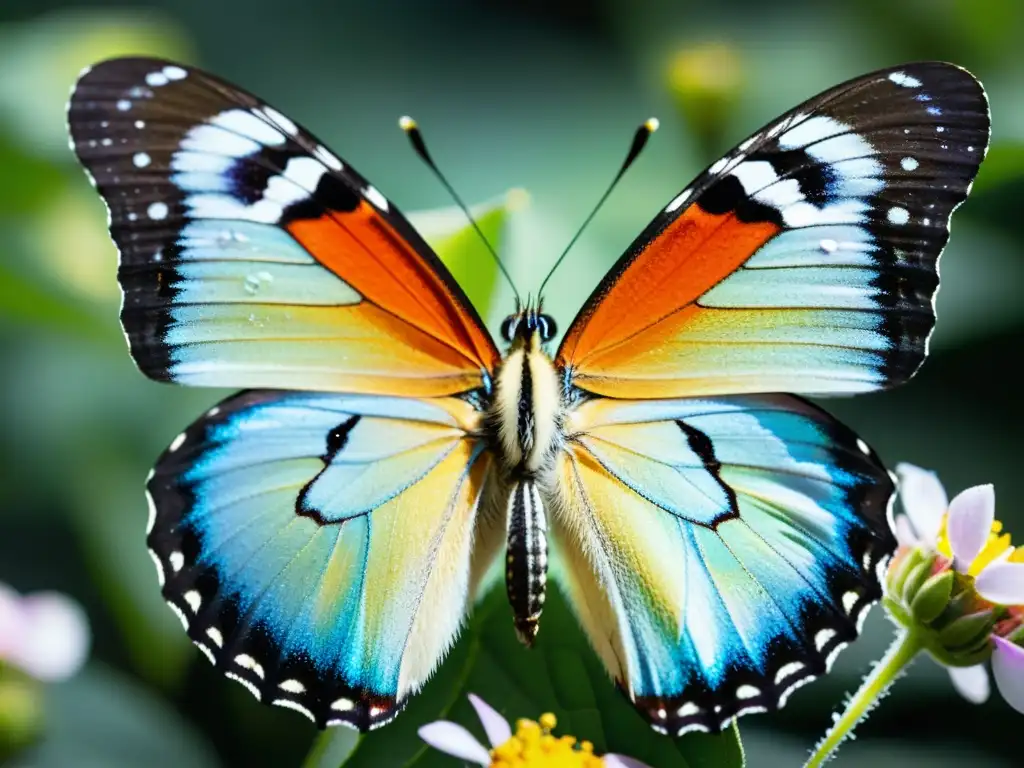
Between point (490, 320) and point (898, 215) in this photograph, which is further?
point (490, 320)

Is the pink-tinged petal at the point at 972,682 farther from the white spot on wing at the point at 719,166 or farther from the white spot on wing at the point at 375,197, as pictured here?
the white spot on wing at the point at 375,197

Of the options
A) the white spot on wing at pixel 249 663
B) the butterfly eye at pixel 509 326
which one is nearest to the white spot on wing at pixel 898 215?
the butterfly eye at pixel 509 326

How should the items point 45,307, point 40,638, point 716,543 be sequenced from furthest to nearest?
point 45,307 < point 40,638 < point 716,543

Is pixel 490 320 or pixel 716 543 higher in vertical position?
pixel 490 320

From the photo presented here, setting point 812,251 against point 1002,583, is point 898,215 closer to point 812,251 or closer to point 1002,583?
point 812,251

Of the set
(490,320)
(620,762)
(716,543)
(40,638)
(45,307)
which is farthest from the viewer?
(45,307)

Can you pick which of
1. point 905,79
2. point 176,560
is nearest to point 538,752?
point 176,560

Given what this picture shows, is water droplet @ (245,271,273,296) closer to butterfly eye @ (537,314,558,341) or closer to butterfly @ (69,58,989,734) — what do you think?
butterfly @ (69,58,989,734)

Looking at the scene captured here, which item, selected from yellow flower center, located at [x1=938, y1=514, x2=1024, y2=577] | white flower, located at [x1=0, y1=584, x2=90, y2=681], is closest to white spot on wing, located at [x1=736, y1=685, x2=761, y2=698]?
yellow flower center, located at [x1=938, y1=514, x2=1024, y2=577]
